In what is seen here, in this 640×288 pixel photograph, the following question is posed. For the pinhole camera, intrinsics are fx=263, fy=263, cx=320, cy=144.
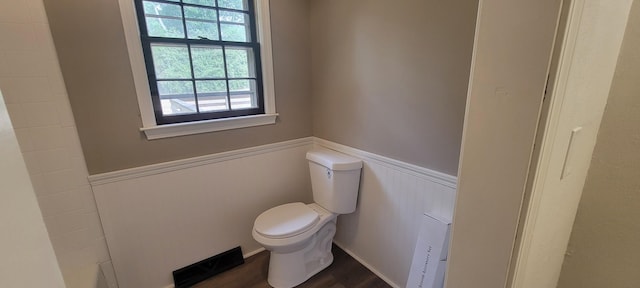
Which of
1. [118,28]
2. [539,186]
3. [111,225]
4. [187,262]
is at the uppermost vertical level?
[118,28]

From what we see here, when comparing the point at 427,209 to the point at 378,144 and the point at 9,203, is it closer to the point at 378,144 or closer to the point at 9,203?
the point at 378,144

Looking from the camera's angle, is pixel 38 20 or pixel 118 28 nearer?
pixel 38 20

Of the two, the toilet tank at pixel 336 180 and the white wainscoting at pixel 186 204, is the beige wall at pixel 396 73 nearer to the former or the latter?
the toilet tank at pixel 336 180

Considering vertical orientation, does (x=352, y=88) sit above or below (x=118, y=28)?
below

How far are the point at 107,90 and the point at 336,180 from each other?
139 centimetres

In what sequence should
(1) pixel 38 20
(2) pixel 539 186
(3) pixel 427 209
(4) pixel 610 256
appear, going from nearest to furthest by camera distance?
(2) pixel 539 186 < (4) pixel 610 256 < (1) pixel 38 20 < (3) pixel 427 209

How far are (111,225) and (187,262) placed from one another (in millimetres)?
540

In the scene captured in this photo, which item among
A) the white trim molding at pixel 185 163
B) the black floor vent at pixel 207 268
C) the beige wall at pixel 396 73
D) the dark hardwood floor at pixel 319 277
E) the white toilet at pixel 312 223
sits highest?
the beige wall at pixel 396 73

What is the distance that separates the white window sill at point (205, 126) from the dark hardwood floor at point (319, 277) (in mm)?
1029

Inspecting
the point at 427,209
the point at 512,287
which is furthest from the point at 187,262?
the point at 512,287

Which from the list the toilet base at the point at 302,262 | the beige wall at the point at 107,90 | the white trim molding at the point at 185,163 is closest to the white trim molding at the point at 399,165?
the white trim molding at the point at 185,163

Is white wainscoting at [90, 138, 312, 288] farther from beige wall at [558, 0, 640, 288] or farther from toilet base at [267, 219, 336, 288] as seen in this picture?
beige wall at [558, 0, 640, 288]

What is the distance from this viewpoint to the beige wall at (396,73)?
1224 mm

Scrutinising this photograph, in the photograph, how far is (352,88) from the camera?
175cm
